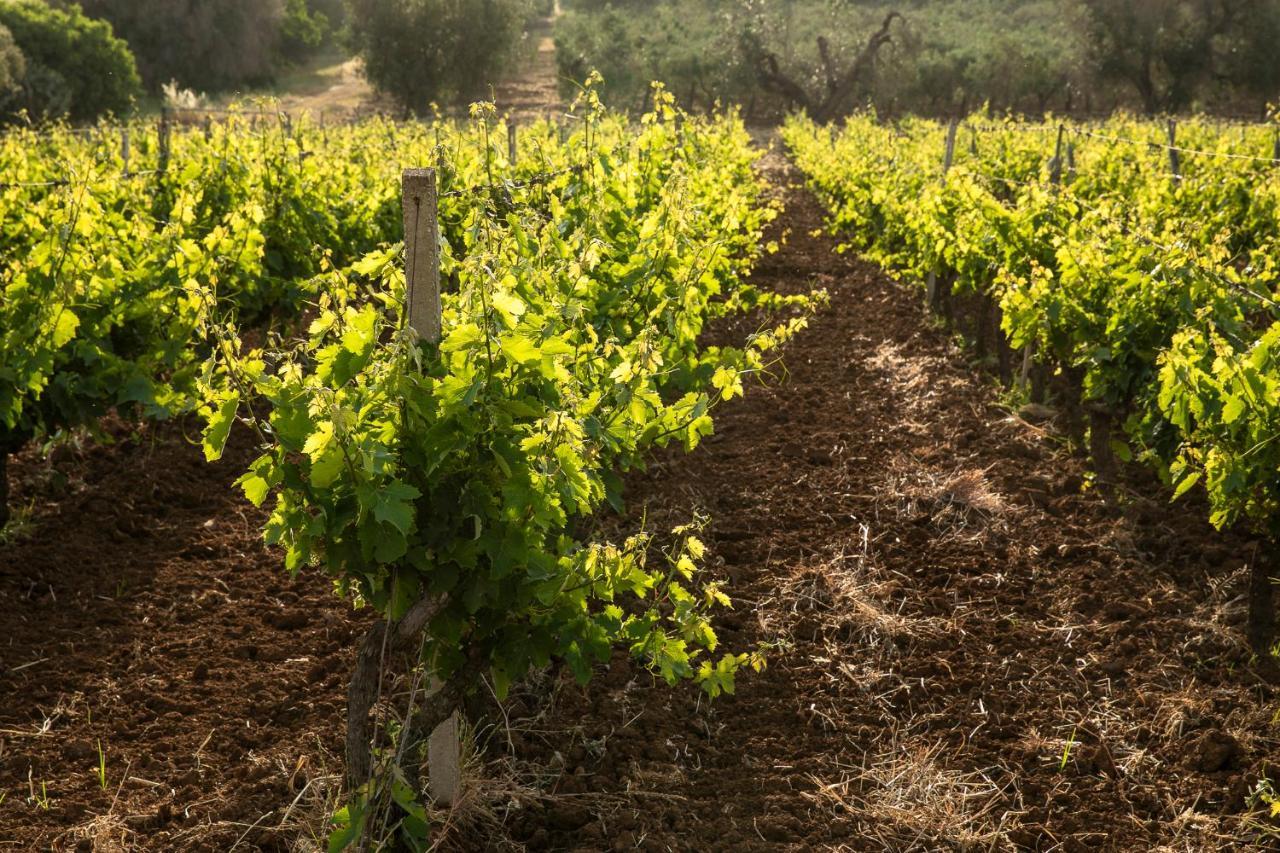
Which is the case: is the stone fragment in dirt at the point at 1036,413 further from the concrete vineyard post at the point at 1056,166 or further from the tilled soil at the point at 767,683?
the concrete vineyard post at the point at 1056,166

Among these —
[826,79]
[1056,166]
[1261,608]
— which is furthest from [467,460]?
[826,79]

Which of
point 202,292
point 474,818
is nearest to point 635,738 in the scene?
point 474,818

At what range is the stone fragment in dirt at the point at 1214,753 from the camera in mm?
3420

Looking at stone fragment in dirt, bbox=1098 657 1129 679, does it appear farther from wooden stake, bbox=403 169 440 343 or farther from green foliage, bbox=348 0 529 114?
green foliage, bbox=348 0 529 114

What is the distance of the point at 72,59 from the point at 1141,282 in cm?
3305

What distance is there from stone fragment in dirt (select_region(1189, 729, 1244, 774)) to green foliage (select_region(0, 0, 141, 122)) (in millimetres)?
32055

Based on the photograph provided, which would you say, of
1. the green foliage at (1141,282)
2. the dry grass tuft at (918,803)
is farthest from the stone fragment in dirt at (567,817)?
the green foliage at (1141,282)

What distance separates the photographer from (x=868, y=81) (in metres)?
40.0

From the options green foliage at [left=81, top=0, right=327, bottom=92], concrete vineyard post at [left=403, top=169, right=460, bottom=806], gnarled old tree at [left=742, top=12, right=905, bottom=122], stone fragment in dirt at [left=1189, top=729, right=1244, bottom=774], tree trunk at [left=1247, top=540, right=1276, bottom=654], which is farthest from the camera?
green foliage at [left=81, top=0, right=327, bottom=92]

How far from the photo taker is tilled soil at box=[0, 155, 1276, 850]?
3.16 metres

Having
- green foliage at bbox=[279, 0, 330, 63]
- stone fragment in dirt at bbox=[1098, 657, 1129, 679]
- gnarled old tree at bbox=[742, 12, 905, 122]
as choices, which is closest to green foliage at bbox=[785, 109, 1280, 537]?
stone fragment in dirt at bbox=[1098, 657, 1129, 679]

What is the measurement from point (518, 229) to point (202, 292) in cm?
94

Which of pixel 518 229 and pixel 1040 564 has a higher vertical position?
pixel 518 229

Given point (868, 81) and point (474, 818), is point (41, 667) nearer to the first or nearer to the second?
point (474, 818)
